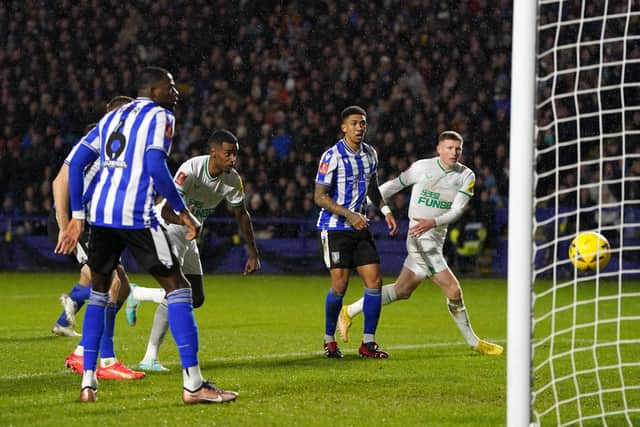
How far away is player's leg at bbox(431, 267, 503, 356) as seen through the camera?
859 cm

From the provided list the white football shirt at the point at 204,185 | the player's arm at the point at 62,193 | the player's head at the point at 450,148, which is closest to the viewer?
the player's arm at the point at 62,193

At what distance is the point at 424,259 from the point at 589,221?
10.5m

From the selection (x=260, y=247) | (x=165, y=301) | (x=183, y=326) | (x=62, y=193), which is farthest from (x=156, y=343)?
(x=260, y=247)

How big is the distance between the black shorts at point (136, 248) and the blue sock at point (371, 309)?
9.51ft

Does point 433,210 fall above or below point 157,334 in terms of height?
above

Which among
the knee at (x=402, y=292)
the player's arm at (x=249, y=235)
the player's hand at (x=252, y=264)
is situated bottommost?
the knee at (x=402, y=292)

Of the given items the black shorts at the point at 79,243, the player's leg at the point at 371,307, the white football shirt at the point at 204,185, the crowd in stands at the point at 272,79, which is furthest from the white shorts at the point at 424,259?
the crowd in stands at the point at 272,79

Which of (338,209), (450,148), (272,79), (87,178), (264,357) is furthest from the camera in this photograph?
(272,79)

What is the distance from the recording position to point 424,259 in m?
9.09

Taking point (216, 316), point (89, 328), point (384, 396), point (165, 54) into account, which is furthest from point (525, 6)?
point (165, 54)

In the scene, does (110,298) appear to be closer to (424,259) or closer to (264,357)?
(264,357)

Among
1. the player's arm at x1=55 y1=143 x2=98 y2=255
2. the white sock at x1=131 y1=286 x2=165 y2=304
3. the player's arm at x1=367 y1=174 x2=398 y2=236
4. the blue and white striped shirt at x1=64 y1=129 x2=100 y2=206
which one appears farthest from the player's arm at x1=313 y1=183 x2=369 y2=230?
the player's arm at x1=55 y1=143 x2=98 y2=255

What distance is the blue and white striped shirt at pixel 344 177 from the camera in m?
8.60

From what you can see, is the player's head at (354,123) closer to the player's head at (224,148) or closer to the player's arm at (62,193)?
the player's head at (224,148)
